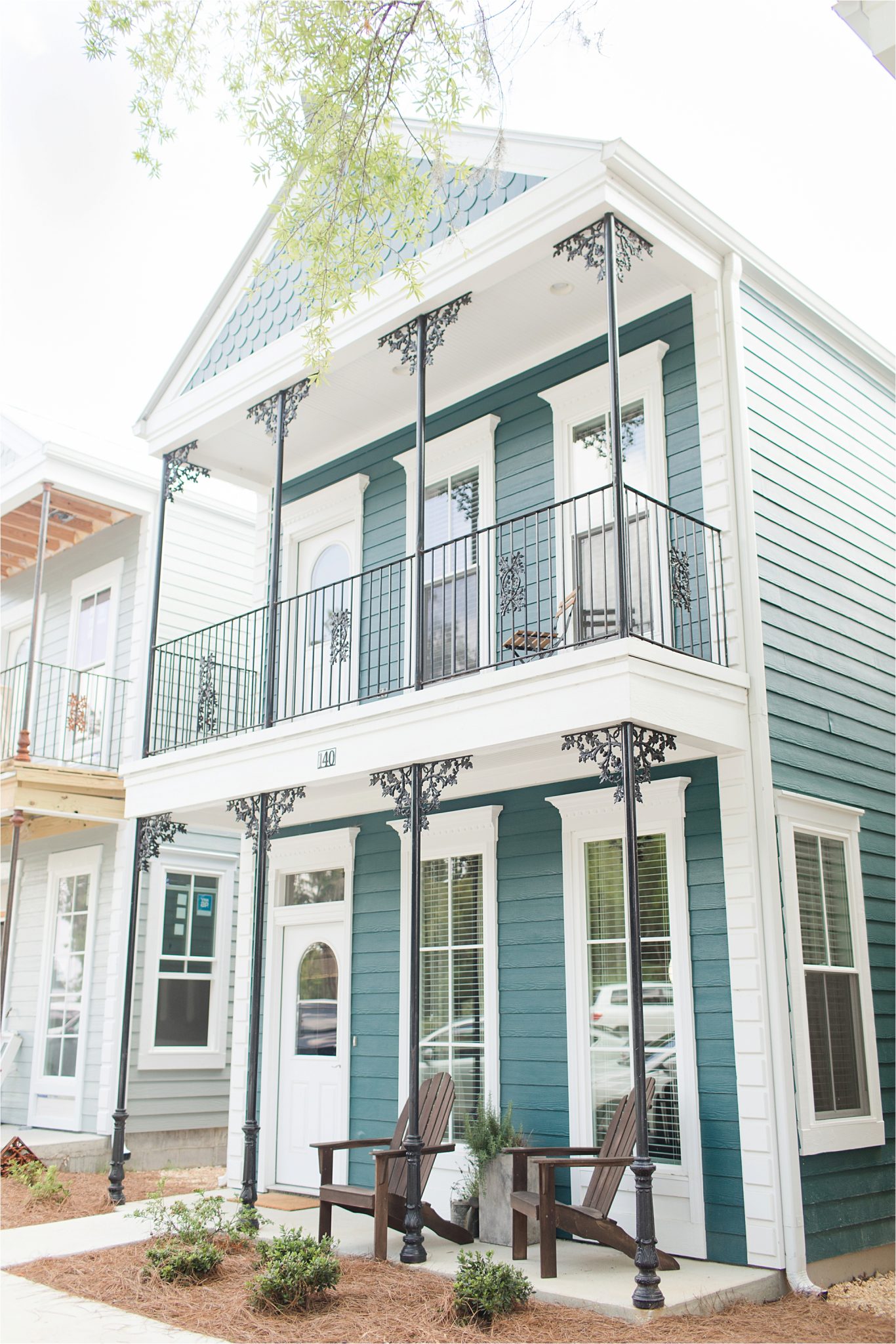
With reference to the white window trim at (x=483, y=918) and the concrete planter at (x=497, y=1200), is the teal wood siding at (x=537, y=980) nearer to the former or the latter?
the white window trim at (x=483, y=918)

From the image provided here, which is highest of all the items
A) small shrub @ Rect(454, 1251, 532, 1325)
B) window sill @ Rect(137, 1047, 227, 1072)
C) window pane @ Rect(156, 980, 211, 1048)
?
window pane @ Rect(156, 980, 211, 1048)

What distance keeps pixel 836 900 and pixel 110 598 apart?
9.13 meters

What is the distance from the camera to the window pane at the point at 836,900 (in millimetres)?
7273

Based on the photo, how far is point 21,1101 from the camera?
41.3 feet

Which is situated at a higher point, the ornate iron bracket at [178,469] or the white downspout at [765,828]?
the ornate iron bracket at [178,469]

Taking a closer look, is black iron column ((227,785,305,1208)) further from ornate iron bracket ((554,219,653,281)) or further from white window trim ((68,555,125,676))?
white window trim ((68,555,125,676))

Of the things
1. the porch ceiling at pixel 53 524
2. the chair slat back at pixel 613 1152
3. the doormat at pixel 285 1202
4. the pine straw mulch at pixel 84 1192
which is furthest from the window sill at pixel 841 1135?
the porch ceiling at pixel 53 524

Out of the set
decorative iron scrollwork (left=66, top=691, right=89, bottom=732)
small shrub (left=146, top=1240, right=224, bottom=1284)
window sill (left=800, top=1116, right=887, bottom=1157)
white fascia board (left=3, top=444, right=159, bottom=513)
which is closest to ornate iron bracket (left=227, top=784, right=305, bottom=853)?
small shrub (left=146, top=1240, right=224, bottom=1284)

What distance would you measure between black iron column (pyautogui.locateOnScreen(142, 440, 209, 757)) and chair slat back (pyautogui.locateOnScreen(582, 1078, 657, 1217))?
16.5 feet

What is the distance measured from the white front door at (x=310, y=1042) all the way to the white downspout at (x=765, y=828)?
386cm

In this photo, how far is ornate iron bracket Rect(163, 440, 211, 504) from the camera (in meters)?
10.1

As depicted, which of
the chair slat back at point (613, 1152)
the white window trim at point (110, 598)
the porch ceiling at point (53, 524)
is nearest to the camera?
the chair slat back at point (613, 1152)

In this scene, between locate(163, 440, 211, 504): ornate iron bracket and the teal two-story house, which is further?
locate(163, 440, 211, 504): ornate iron bracket

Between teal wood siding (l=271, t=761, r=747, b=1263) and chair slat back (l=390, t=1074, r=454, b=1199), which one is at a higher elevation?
teal wood siding (l=271, t=761, r=747, b=1263)
